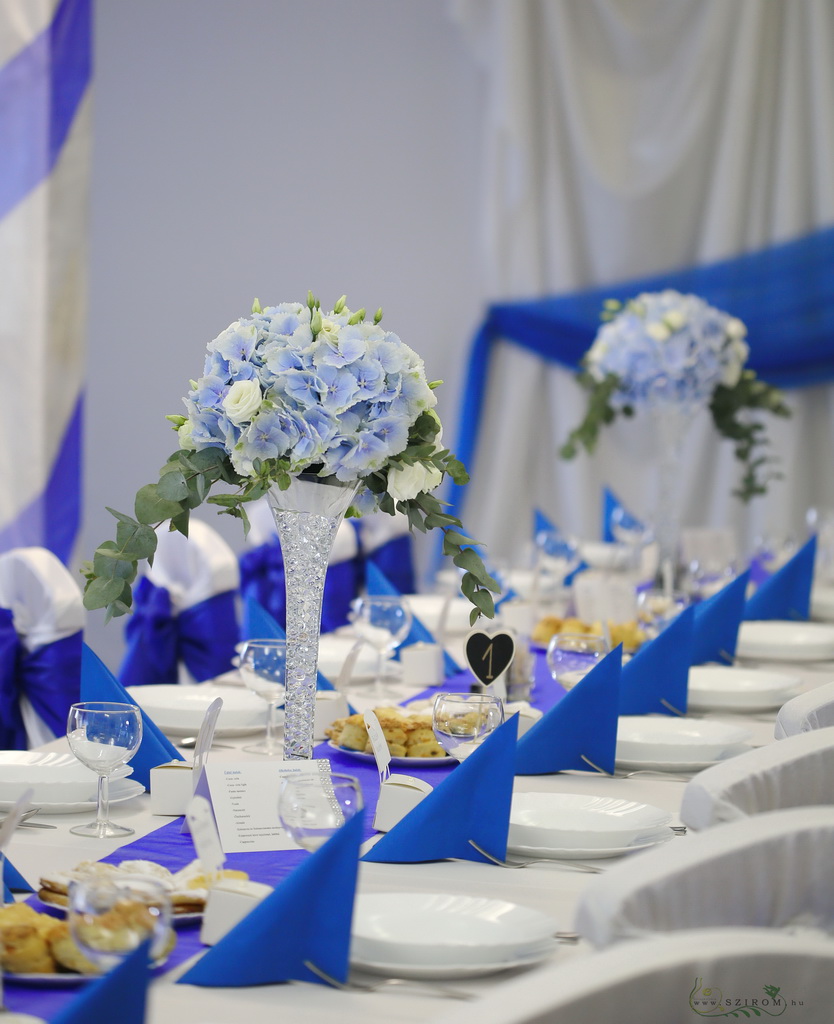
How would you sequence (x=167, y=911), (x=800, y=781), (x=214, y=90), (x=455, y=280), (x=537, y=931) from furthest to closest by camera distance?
(x=455, y=280)
(x=214, y=90)
(x=800, y=781)
(x=537, y=931)
(x=167, y=911)

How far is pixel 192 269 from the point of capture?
6066mm

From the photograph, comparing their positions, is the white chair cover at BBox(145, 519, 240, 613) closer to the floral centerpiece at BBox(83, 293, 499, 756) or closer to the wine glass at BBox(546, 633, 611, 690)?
the wine glass at BBox(546, 633, 611, 690)

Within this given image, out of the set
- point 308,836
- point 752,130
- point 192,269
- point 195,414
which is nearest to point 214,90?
point 192,269

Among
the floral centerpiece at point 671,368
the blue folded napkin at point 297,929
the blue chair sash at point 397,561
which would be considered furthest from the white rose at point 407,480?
the blue chair sash at point 397,561

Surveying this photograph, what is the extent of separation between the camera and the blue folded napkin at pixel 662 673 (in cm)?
215

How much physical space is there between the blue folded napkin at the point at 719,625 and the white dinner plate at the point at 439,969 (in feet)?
5.57

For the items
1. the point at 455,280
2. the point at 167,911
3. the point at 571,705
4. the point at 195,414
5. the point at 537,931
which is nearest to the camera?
the point at 167,911

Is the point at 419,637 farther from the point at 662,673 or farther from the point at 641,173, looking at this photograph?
the point at 641,173

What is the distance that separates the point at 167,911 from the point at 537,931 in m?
0.32

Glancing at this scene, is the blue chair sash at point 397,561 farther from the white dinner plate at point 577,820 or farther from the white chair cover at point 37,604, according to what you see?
the white dinner plate at point 577,820

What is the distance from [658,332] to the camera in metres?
3.81

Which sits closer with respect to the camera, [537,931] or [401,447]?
[537,931]

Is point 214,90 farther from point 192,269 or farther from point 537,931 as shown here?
point 537,931

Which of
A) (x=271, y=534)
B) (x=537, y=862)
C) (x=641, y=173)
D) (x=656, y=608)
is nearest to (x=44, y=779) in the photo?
(x=537, y=862)
